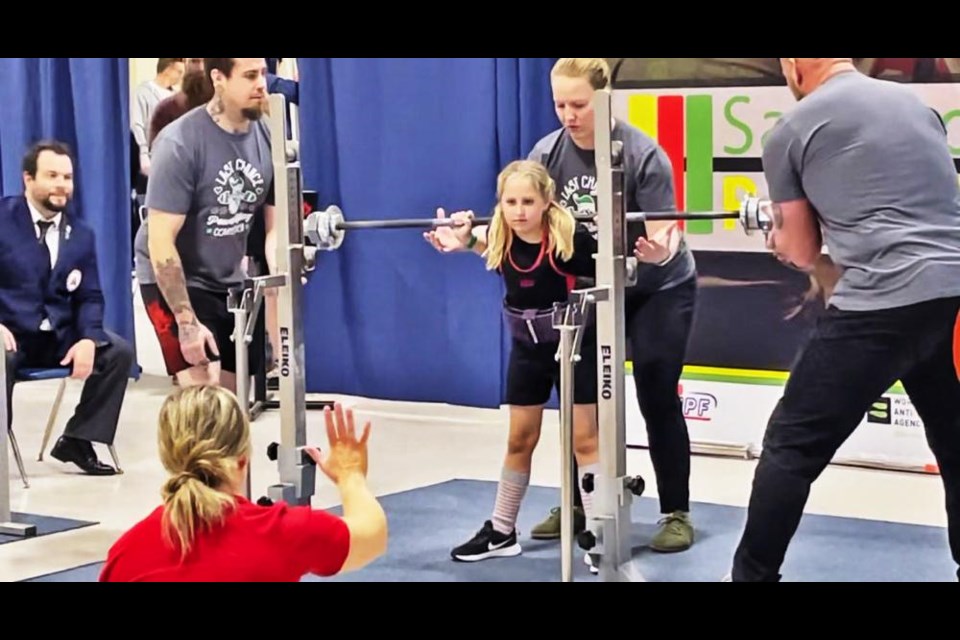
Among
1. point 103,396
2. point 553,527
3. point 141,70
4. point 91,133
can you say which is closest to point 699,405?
point 553,527

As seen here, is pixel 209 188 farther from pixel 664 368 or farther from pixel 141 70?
pixel 141 70

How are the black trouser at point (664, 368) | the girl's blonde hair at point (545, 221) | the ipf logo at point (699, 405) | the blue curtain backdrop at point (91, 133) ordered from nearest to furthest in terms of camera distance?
the girl's blonde hair at point (545, 221) → the black trouser at point (664, 368) → the ipf logo at point (699, 405) → the blue curtain backdrop at point (91, 133)

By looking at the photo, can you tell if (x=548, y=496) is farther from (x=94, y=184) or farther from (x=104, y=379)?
(x=94, y=184)

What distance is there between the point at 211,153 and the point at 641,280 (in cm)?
140

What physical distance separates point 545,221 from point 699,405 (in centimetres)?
191

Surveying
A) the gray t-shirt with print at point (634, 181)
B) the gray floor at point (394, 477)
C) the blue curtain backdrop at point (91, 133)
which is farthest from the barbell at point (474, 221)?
the blue curtain backdrop at point (91, 133)

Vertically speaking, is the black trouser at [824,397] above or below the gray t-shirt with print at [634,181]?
below

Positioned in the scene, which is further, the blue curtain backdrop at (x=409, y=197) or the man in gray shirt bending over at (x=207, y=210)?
the blue curtain backdrop at (x=409, y=197)

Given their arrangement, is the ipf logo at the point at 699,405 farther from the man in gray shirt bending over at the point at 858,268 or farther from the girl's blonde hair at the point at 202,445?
the girl's blonde hair at the point at 202,445

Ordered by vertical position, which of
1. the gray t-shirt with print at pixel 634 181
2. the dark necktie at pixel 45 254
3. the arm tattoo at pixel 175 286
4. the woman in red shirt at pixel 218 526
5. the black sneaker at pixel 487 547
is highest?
the gray t-shirt with print at pixel 634 181

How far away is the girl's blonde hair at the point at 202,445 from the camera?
2.30 metres

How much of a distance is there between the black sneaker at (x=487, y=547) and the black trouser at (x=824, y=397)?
1.06 m

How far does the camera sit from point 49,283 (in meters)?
5.33

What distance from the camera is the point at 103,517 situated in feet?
15.8
